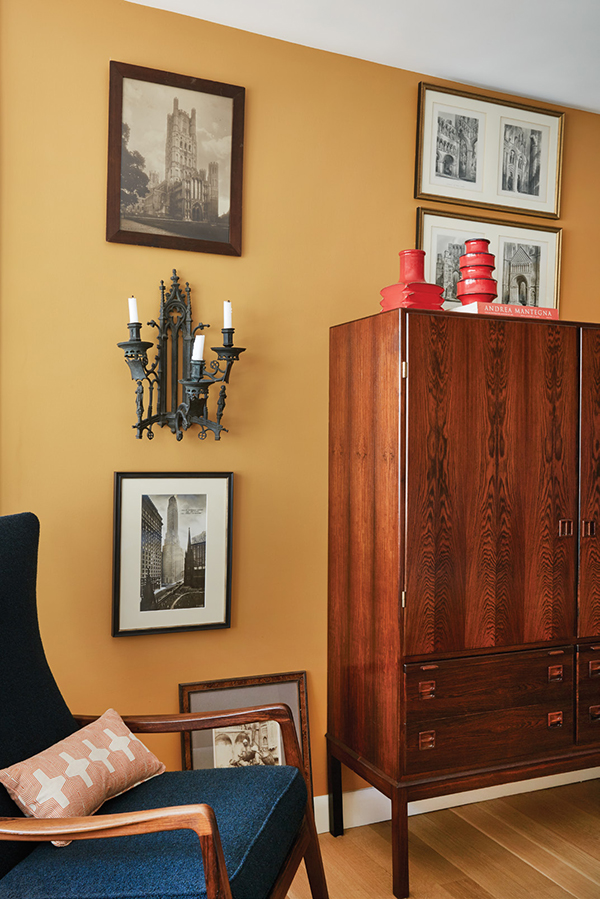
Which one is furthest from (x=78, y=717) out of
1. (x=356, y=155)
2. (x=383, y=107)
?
(x=383, y=107)

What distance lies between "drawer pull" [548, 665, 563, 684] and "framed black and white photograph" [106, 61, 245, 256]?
1.75 meters

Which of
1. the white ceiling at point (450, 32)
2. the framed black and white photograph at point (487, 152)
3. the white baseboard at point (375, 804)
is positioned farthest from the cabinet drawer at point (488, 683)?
the white ceiling at point (450, 32)

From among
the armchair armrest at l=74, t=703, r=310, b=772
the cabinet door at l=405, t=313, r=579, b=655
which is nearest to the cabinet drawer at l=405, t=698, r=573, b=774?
the cabinet door at l=405, t=313, r=579, b=655

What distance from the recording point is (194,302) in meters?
2.49

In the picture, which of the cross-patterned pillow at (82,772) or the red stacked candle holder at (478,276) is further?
the red stacked candle holder at (478,276)

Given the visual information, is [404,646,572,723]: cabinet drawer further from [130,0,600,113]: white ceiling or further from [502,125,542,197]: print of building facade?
[130,0,600,113]: white ceiling

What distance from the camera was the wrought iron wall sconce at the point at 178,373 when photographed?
2355 millimetres

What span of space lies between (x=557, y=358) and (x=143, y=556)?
1.50 meters

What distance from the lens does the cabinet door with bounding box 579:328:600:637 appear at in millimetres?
2486

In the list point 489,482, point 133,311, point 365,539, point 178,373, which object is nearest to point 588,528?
point 489,482

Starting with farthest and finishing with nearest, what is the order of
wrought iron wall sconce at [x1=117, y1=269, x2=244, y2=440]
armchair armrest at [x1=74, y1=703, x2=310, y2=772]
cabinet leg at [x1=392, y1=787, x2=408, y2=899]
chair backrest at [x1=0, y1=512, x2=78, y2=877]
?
wrought iron wall sconce at [x1=117, y1=269, x2=244, y2=440] → cabinet leg at [x1=392, y1=787, x2=408, y2=899] → armchair armrest at [x1=74, y1=703, x2=310, y2=772] → chair backrest at [x1=0, y1=512, x2=78, y2=877]

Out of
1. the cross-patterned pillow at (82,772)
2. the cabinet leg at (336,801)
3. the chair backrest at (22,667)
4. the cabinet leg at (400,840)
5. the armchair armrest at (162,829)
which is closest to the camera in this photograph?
the armchair armrest at (162,829)

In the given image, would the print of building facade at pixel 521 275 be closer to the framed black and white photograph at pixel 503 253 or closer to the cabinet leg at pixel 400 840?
the framed black and white photograph at pixel 503 253

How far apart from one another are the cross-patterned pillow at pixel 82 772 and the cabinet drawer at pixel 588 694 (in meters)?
1.41
